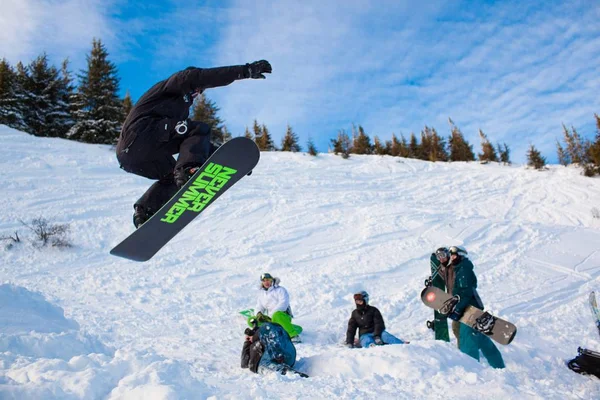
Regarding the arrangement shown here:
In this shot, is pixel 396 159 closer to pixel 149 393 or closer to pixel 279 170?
pixel 279 170

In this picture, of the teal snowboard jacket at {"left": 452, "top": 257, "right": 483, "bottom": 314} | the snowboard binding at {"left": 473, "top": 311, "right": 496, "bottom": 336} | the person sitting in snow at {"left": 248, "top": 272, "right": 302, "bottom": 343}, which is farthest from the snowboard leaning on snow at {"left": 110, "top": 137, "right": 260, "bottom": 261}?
the snowboard binding at {"left": 473, "top": 311, "right": 496, "bottom": 336}

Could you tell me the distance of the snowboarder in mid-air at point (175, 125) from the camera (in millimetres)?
3205

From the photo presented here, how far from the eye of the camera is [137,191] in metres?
14.2

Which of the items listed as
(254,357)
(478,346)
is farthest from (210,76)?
(478,346)

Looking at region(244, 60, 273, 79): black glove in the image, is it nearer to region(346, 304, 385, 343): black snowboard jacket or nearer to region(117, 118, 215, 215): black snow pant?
region(117, 118, 215, 215): black snow pant

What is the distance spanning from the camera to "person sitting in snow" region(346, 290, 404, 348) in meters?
5.62

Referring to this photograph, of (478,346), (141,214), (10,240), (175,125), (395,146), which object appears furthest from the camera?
(395,146)

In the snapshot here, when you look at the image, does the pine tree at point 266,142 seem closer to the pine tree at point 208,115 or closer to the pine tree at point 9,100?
the pine tree at point 208,115

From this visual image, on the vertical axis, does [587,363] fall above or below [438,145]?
below

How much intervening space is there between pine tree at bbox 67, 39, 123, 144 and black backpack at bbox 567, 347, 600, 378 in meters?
22.9

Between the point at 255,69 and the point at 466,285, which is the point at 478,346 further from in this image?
the point at 255,69

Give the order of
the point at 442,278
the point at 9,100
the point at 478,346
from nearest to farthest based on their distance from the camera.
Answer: the point at 478,346
the point at 442,278
the point at 9,100

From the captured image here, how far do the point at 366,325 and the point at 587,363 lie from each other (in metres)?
2.72

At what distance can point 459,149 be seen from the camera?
39.4m
